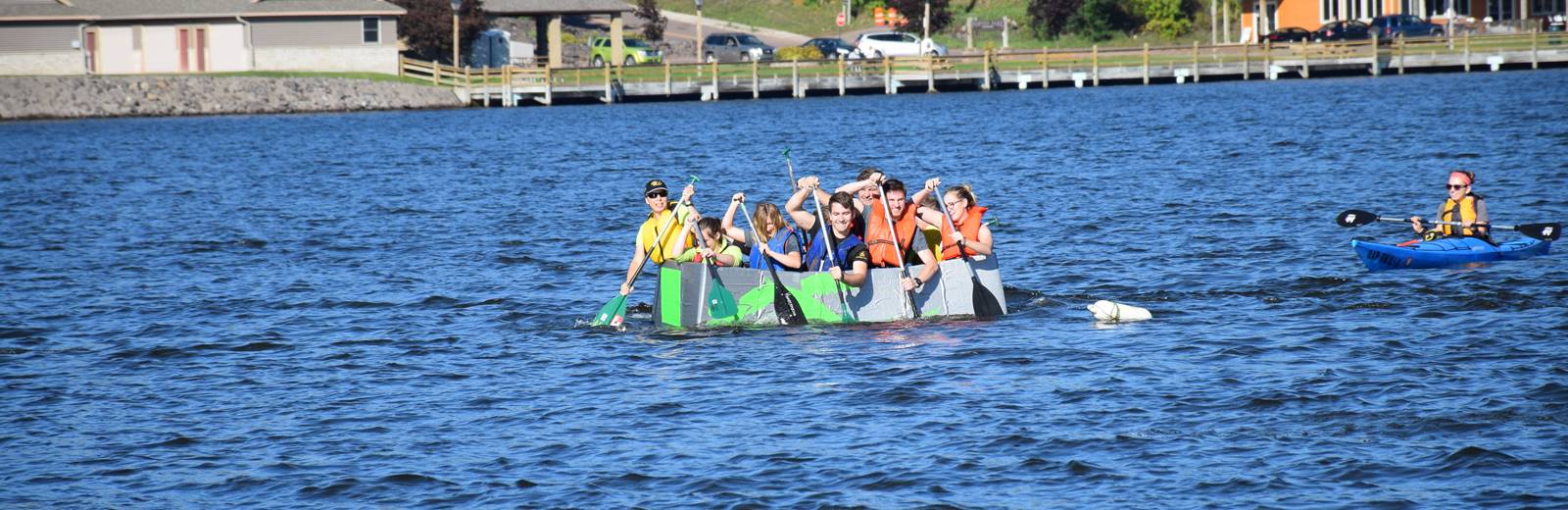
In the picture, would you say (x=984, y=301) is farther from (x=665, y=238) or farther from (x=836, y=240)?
(x=665, y=238)

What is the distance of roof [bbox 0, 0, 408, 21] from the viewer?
2657 inches

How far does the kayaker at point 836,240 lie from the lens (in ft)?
48.7

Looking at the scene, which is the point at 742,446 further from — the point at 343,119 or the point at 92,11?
the point at 92,11

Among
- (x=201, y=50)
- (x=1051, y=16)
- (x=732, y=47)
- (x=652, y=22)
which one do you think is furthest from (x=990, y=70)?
(x=201, y=50)

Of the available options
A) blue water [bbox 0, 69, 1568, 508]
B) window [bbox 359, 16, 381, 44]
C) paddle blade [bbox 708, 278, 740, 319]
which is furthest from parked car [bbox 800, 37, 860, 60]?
paddle blade [bbox 708, 278, 740, 319]

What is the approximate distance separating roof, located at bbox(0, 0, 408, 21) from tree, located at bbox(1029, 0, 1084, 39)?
31.2 metres

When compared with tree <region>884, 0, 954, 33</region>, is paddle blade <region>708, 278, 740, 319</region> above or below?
below

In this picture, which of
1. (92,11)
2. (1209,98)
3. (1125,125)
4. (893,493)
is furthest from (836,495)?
(92,11)

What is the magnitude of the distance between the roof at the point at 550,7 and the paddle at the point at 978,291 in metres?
58.1

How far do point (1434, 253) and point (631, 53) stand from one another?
195ft

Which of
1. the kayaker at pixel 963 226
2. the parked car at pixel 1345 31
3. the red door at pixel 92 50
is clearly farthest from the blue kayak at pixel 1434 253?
the red door at pixel 92 50

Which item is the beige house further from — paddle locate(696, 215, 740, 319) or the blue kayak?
paddle locate(696, 215, 740, 319)

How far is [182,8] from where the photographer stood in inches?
2717

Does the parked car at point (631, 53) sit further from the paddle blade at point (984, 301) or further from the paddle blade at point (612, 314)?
the paddle blade at point (984, 301)
